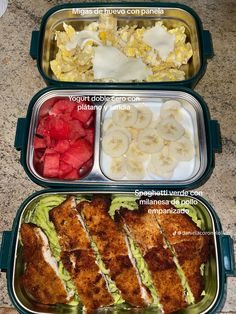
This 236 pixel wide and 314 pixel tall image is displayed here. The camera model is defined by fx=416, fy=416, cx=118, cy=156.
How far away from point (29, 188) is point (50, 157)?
32 cm

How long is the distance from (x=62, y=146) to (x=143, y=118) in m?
0.70

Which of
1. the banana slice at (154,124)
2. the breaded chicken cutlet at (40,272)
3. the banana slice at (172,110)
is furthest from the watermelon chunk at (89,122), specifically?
the breaded chicken cutlet at (40,272)

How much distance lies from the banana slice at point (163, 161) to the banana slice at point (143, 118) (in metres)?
0.27

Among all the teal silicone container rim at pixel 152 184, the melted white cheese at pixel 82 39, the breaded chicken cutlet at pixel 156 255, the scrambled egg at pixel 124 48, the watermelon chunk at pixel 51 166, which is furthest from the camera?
the melted white cheese at pixel 82 39

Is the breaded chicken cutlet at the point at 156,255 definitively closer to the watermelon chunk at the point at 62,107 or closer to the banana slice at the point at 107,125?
the banana slice at the point at 107,125

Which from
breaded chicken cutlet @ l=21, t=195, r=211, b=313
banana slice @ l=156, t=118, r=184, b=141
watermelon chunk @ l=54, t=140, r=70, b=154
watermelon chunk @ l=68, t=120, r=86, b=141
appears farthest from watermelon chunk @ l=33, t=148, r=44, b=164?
banana slice @ l=156, t=118, r=184, b=141

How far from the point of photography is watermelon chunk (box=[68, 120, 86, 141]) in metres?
3.24

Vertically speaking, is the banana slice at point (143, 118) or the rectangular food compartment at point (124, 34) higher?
the rectangular food compartment at point (124, 34)

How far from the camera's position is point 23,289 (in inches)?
108

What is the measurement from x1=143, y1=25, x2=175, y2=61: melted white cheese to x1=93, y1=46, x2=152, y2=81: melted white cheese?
0.21 metres

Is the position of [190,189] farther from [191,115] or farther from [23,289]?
[23,289]

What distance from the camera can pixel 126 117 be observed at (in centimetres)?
338

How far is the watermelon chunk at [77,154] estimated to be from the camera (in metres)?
3.14

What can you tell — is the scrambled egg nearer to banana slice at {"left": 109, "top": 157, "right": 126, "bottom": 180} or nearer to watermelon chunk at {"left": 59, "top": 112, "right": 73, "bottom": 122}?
watermelon chunk at {"left": 59, "top": 112, "right": 73, "bottom": 122}
